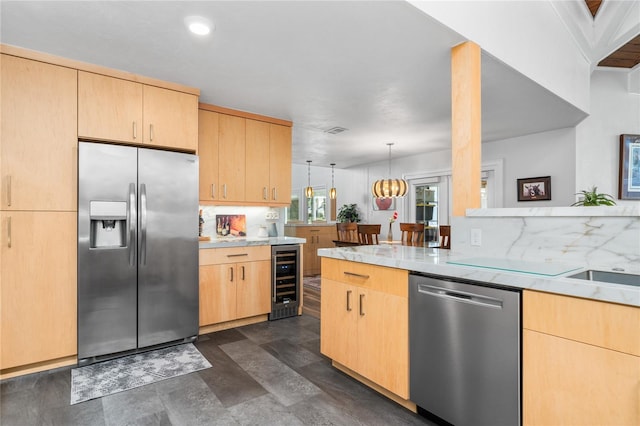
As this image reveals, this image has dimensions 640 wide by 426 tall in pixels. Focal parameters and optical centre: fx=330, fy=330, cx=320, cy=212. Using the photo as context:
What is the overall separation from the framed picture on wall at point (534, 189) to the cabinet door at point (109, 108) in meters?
5.25

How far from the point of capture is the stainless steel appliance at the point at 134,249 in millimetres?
2641

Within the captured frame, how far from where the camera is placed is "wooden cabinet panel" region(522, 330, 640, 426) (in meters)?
1.18

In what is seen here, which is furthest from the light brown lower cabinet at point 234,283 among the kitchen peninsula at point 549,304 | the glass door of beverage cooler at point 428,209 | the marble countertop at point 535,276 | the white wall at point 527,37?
the glass door of beverage cooler at point 428,209

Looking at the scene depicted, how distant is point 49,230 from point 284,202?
2394mm

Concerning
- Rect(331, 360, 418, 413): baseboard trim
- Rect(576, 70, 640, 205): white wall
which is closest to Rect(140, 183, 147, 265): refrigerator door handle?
Rect(331, 360, 418, 413): baseboard trim

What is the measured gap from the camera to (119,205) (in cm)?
275

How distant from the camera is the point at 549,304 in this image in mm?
1358

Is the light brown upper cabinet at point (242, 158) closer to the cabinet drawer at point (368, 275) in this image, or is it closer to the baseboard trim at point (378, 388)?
the cabinet drawer at point (368, 275)

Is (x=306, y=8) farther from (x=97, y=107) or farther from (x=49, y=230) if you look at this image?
(x=49, y=230)

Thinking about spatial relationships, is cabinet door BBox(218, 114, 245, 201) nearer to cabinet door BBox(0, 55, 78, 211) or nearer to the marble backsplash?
cabinet door BBox(0, 55, 78, 211)

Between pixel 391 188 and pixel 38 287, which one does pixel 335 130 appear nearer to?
pixel 391 188

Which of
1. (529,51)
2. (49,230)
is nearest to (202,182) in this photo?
(49,230)

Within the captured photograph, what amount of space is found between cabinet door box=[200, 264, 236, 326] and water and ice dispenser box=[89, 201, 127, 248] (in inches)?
32.0

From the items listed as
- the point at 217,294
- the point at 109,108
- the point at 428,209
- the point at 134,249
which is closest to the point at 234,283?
the point at 217,294
